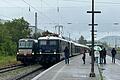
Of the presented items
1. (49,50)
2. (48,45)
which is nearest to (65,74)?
(49,50)

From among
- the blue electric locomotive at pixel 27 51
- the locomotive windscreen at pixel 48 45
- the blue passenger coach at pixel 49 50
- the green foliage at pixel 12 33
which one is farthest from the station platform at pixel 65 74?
the green foliage at pixel 12 33

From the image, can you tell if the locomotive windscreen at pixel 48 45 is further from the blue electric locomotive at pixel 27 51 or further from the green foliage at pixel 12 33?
the green foliage at pixel 12 33

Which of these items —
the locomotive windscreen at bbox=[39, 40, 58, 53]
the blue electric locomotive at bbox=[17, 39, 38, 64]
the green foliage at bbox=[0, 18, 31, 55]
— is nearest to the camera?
the locomotive windscreen at bbox=[39, 40, 58, 53]

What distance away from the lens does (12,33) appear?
7625 centimetres

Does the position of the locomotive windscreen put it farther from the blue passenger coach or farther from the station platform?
the station platform

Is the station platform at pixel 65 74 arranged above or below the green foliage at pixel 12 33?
below

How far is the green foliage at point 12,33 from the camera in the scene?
216ft

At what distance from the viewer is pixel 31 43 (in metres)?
43.8

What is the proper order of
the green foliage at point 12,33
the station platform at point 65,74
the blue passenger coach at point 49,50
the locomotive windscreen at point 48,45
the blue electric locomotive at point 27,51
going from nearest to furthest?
the station platform at point 65,74 < the blue passenger coach at point 49,50 < the locomotive windscreen at point 48,45 < the blue electric locomotive at point 27,51 < the green foliage at point 12,33

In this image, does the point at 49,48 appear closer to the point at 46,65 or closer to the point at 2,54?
the point at 46,65

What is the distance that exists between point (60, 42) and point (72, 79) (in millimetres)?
20670

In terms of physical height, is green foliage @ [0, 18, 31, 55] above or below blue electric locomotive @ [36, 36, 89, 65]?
above

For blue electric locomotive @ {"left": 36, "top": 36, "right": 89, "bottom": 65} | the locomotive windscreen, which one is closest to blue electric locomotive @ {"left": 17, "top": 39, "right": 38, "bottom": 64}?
blue electric locomotive @ {"left": 36, "top": 36, "right": 89, "bottom": 65}

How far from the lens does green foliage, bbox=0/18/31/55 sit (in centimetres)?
6586
